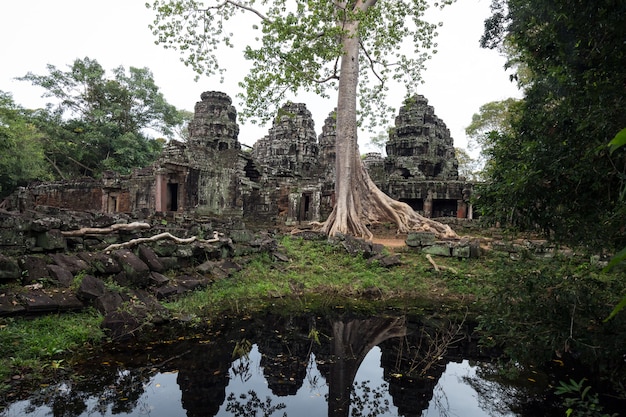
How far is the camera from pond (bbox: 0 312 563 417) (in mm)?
3045

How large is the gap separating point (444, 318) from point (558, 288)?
7.57 ft

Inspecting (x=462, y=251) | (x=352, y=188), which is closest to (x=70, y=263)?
(x=462, y=251)

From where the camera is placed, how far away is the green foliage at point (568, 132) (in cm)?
260

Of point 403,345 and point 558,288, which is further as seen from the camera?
point 403,345

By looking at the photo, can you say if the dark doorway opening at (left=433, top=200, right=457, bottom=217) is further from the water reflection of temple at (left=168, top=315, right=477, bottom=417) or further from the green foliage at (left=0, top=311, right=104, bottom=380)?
the green foliage at (left=0, top=311, right=104, bottom=380)

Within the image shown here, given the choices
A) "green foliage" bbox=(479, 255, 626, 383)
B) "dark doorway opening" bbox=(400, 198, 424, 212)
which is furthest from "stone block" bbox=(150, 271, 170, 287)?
"dark doorway opening" bbox=(400, 198, 424, 212)

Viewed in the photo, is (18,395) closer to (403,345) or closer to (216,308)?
(216,308)

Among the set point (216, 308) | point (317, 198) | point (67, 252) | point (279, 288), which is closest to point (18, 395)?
point (216, 308)

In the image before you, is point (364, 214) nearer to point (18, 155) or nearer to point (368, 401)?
point (368, 401)

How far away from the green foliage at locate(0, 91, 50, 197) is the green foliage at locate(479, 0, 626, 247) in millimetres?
25524

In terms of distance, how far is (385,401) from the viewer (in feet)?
10.7

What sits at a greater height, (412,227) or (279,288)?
(412,227)

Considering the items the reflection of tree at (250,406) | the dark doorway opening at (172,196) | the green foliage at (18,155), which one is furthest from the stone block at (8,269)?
the green foliage at (18,155)

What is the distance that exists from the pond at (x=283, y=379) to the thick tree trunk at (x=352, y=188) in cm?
648
